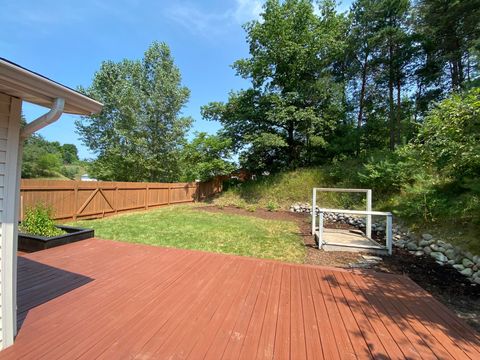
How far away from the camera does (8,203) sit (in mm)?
1731

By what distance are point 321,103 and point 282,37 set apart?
4.67 metres

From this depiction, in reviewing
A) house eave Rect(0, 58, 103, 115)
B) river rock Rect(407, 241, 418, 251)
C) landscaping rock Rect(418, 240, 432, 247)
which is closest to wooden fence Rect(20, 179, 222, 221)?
house eave Rect(0, 58, 103, 115)

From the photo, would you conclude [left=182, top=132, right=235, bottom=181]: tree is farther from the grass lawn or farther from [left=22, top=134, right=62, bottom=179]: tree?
[left=22, top=134, right=62, bottom=179]: tree

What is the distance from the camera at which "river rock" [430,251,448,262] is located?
17.0 ft

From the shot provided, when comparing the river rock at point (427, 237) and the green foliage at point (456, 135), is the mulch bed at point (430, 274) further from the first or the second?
the green foliage at point (456, 135)

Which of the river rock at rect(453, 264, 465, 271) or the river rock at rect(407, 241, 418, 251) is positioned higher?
the river rock at rect(407, 241, 418, 251)

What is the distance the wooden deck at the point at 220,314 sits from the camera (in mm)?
1913

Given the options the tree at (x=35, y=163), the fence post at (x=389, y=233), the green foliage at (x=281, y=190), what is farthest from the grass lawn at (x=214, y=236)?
the tree at (x=35, y=163)

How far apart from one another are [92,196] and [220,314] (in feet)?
25.9

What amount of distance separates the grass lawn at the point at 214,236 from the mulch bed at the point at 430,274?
0.49 m

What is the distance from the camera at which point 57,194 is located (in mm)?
7277

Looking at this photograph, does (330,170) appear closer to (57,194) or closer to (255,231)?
(255,231)

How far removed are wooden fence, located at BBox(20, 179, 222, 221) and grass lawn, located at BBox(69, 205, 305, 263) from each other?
607 mm

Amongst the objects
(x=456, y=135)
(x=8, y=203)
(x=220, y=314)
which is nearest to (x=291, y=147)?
(x=456, y=135)
